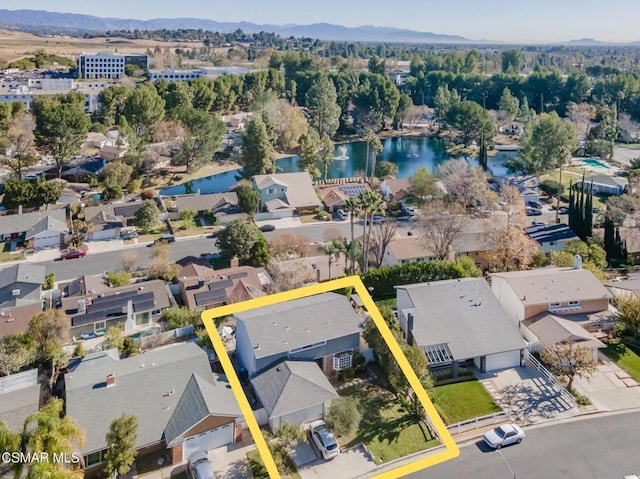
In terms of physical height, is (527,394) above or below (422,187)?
below

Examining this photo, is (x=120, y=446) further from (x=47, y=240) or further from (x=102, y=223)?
(x=102, y=223)

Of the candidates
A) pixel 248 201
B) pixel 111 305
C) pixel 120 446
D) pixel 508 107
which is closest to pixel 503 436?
pixel 120 446

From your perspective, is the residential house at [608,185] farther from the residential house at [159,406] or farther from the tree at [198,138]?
the residential house at [159,406]

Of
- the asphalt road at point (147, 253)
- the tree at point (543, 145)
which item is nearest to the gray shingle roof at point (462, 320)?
the asphalt road at point (147, 253)

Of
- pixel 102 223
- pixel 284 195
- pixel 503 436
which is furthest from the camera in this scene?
pixel 284 195

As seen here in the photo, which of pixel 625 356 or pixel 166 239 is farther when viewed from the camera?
pixel 166 239

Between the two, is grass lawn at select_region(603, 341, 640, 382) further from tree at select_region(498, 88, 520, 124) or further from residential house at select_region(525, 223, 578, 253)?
tree at select_region(498, 88, 520, 124)

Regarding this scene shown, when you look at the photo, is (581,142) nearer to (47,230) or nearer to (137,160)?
(137,160)
